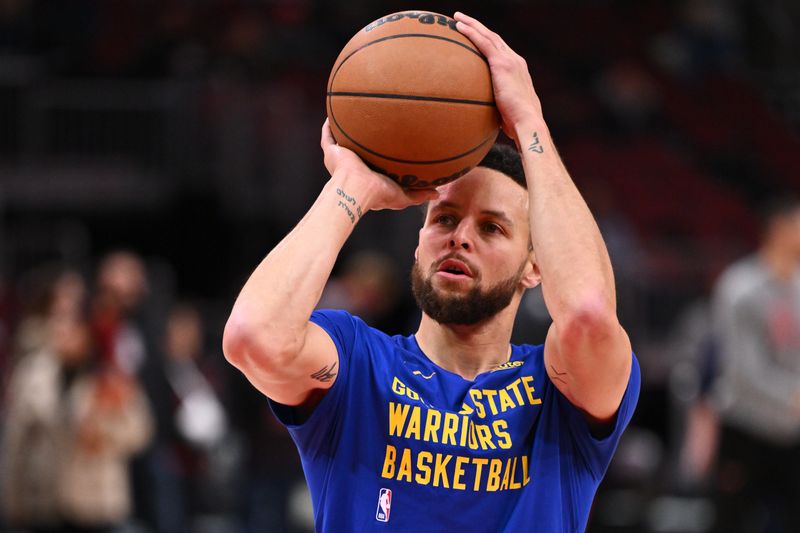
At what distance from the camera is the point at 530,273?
3.42 metres

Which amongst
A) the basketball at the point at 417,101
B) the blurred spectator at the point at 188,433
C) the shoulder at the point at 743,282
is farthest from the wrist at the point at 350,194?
the blurred spectator at the point at 188,433

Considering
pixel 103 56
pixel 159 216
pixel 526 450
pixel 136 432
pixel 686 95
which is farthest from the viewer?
pixel 686 95

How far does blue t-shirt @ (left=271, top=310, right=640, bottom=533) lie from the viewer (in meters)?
3.01

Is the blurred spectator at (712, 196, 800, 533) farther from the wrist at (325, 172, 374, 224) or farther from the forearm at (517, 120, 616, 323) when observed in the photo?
the wrist at (325, 172, 374, 224)

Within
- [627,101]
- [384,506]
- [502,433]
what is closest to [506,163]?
[502,433]

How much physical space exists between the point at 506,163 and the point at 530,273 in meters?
0.33

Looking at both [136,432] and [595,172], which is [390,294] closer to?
[136,432]

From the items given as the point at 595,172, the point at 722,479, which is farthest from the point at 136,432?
the point at 595,172

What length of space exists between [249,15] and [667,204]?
596cm

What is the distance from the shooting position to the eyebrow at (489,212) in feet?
10.7

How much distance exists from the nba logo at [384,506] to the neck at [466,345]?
0.45 m

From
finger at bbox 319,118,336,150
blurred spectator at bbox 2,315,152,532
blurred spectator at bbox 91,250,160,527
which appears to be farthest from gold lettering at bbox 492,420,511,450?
blurred spectator at bbox 91,250,160,527

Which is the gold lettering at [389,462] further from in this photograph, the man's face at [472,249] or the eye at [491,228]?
the eye at [491,228]

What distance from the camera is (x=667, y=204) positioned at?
15.7 meters
